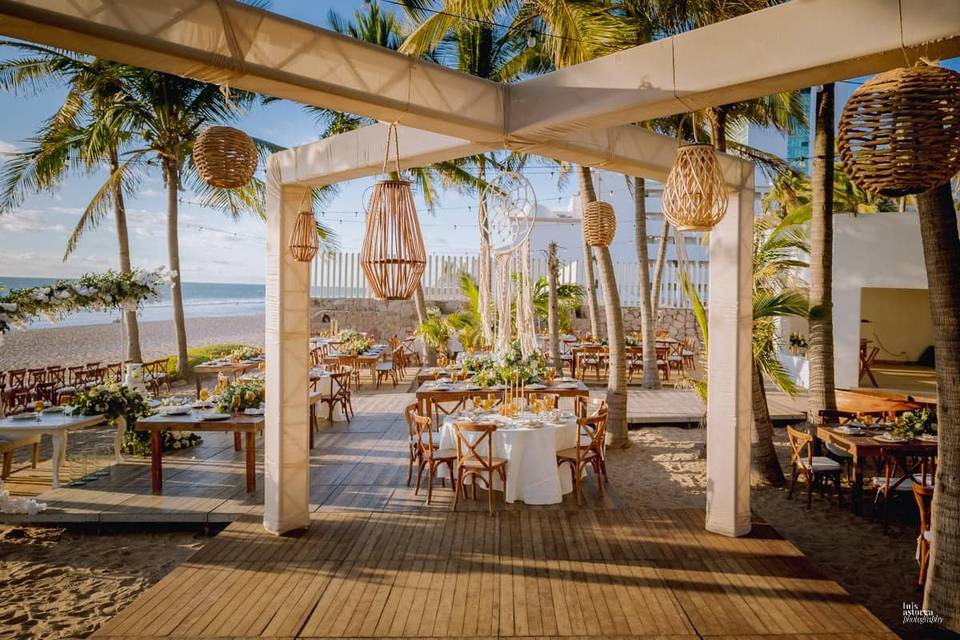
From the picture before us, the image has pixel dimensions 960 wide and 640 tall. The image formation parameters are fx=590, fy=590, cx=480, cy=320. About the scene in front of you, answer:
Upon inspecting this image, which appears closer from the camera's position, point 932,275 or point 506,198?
point 932,275

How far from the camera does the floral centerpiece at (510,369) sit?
27.3 ft

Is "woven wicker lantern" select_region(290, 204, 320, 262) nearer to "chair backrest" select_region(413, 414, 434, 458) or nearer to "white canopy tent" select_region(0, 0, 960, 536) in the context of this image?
"white canopy tent" select_region(0, 0, 960, 536)

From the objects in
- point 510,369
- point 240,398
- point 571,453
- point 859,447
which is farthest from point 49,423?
point 859,447

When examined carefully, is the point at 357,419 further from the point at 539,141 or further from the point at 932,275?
the point at 932,275

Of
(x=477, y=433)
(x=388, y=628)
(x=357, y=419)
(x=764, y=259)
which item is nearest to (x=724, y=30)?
(x=388, y=628)

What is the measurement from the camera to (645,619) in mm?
3537

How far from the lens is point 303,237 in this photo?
15.0 feet

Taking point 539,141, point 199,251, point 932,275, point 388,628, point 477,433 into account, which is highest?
point 199,251

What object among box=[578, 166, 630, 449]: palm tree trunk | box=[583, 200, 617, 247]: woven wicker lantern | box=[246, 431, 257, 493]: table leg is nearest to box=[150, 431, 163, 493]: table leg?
box=[246, 431, 257, 493]: table leg

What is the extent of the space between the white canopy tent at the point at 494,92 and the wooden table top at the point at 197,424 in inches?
56.1

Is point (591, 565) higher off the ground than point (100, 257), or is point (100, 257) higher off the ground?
point (100, 257)

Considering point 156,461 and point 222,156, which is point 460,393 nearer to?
point 156,461

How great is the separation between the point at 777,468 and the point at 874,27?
570cm

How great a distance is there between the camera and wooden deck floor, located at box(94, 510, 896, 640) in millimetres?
3449
